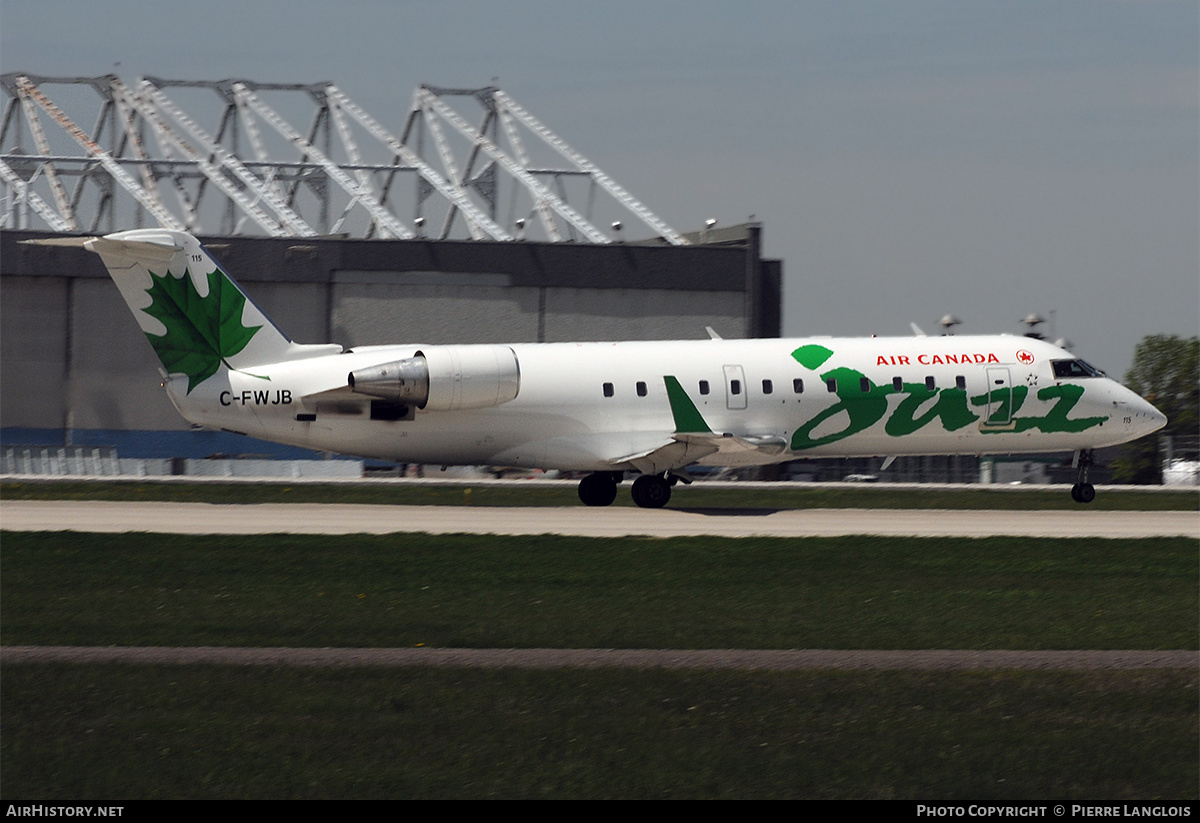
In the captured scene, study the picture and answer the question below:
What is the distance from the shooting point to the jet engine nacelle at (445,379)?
29.2 metres

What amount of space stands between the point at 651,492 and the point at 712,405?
2.29m

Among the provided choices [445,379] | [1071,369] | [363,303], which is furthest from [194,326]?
[363,303]

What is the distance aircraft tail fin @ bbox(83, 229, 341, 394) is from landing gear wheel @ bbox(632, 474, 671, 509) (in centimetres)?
820

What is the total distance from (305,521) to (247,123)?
58.2 m

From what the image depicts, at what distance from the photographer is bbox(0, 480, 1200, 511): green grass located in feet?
110

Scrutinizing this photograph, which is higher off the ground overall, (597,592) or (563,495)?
(563,495)

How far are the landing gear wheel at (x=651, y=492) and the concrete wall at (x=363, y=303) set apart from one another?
2510 cm

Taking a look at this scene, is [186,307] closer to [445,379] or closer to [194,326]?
[194,326]

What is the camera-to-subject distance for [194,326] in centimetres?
2892

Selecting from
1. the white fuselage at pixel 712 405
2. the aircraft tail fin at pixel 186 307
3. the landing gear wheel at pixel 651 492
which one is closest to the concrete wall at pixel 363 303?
the white fuselage at pixel 712 405

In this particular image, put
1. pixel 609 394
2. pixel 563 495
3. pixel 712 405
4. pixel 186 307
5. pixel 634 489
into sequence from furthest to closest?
1. pixel 563 495
2. pixel 634 489
3. pixel 712 405
4. pixel 609 394
5. pixel 186 307

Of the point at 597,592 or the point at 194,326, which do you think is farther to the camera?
the point at 194,326
